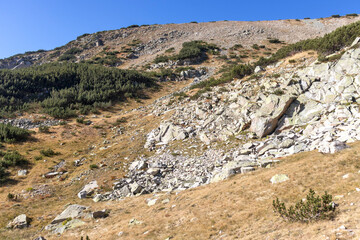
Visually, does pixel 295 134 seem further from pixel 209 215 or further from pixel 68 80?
pixel 68 80

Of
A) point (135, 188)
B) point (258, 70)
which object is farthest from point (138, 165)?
point (258, 70)

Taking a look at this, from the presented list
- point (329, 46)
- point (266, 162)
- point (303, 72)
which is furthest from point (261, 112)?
point (329, 46)

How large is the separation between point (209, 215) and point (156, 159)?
9.43 meters

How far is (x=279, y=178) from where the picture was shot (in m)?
10.2

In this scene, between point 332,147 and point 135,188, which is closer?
point 332,147

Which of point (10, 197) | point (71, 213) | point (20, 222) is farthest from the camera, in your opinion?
point (10, 197)

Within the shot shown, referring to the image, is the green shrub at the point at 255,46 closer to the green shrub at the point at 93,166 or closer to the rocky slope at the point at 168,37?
the rocky slope at the point at 168,37

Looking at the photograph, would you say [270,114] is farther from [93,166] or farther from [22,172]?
[22,172]

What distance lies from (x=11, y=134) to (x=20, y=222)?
16741mm

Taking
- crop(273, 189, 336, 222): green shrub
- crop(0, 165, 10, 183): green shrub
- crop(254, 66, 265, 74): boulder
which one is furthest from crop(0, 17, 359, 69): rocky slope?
crop(273, 189, 336, 222): green shrub

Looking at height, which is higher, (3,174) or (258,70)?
(258,70)

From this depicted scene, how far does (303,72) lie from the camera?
20.5 m

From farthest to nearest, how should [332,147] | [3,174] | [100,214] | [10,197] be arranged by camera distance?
[3,174]
[10,197]
[100,214]
[332,147]

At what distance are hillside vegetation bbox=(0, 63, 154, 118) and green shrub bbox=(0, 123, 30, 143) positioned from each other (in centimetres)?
706
